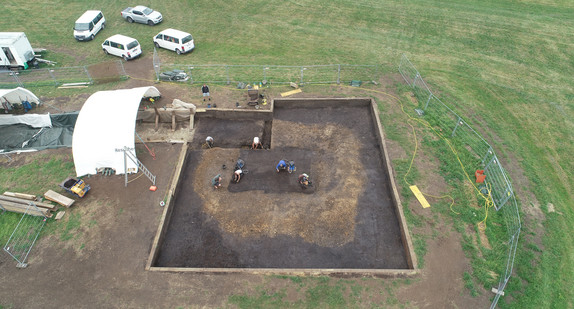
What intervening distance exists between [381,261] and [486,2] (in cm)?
3815

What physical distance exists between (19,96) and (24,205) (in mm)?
11344

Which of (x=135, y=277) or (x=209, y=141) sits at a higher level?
(x=209, y=141)

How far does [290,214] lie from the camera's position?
1678 cm

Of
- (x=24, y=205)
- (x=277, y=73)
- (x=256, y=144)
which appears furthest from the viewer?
(x=277, y=73)

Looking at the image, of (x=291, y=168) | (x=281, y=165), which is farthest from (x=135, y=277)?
(x=291, y=168)

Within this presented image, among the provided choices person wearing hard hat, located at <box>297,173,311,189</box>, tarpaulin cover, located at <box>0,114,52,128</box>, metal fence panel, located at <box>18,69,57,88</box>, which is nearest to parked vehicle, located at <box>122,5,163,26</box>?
metal fence panel, located at <box>18,69,57,88</box>

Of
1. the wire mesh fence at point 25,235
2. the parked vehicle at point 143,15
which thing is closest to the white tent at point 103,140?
the wire mesh fence at point 25,235

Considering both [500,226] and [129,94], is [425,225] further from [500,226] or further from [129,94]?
[129,94]

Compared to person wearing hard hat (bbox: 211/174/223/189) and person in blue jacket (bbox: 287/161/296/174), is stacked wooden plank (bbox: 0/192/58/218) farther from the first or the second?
person in blue jacket (bbox: 287/161/296/174)

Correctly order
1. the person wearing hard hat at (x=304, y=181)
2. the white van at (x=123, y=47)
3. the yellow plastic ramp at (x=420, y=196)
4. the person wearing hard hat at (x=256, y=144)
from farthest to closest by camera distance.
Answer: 1. the white van at (x=123, y=47)
2. the person wearing hard hat at (x=256, y=144)
3. the person wearing hard hat at (x=304, y=181)
4. the yellow plastic ramp at (x=420, y=196)

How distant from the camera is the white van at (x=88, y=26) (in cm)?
3281

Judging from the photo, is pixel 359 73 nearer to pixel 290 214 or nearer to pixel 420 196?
pixel 420 196

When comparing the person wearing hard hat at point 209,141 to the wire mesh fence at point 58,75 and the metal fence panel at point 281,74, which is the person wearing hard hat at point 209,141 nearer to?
the metal fence panel at point 281,74

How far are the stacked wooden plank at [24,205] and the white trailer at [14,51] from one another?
1812cm
